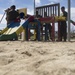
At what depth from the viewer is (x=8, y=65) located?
4.05 m

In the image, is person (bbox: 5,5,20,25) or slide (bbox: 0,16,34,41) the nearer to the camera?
slide (bbox: 0,16,34,41)

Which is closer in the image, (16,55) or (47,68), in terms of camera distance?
(47,68)

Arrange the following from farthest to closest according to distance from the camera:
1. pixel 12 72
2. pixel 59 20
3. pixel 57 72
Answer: pixel 59 20 → pixel 12 72 → pixel 57 72

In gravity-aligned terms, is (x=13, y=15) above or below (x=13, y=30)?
above

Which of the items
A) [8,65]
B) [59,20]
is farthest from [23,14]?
[8,65]

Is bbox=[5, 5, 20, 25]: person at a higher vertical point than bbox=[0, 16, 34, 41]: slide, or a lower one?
higher

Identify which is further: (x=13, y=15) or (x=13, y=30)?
(x=13, y=15)

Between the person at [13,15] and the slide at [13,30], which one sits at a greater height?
the person at [13,15]

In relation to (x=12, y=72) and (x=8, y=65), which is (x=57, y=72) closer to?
(x=12, y=72)

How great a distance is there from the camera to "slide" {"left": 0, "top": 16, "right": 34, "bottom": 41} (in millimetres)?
9555

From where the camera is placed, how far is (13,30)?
34.0 ft

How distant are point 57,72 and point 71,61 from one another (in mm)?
520

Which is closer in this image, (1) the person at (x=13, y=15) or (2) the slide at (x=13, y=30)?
(2) the slide at (x=13, y=30)

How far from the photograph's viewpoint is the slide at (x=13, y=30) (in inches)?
376
